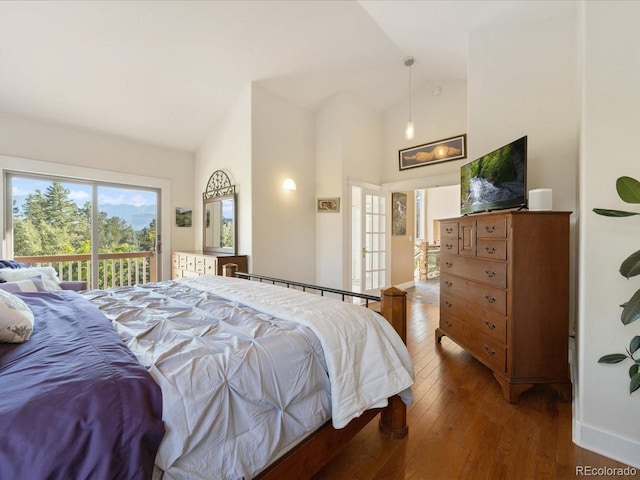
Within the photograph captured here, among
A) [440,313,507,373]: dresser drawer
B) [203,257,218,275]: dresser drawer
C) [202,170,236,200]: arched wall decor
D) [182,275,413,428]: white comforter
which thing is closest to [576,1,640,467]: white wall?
[440,313,507,373]: dresser drawer

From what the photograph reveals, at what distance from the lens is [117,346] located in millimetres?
1057

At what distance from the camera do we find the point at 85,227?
3982 millimetres

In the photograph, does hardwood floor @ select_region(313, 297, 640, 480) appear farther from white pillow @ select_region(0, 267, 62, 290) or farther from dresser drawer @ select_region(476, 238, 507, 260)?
white pillow @ select_region(0, 267, 62, 290)

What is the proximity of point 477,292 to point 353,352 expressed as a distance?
1515 mm

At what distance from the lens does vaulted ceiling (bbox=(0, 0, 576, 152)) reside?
2.58 meters

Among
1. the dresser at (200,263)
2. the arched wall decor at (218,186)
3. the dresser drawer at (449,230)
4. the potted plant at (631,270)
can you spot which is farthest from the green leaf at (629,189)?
the arched wall decor at (218,186)

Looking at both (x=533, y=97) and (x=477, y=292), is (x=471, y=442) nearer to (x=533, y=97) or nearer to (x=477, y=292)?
(x=477, y=292)

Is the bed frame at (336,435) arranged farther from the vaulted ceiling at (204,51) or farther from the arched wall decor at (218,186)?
the arched wall decor at (218,186)

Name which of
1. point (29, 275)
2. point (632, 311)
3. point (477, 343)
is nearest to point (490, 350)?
point (477, 343)

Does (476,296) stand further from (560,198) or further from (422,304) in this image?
(422,304)

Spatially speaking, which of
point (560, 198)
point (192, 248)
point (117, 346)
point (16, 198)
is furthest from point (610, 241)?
point (16, 198)

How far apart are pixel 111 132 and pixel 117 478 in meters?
4.63

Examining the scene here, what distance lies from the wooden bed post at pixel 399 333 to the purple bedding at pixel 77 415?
1.11 m

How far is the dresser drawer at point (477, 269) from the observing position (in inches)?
80.9
